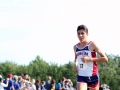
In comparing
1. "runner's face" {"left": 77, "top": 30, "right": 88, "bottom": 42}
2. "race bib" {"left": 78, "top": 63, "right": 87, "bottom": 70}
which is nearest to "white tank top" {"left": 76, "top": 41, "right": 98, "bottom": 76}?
"race bib" {"left": 78, "top": 63, "right": 87, "bottom": 70}

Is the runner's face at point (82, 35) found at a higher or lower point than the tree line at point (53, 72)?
lower

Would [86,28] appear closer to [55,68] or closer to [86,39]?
[86,39]

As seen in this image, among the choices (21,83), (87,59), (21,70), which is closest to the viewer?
(87,59)

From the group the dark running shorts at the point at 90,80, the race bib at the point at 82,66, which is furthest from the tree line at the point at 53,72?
the race bib at the point at 82,66

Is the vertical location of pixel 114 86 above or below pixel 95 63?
above

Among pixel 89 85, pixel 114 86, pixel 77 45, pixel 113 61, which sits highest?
pixel 113 61

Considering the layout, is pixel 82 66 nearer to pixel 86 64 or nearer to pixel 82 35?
pixel 86 64

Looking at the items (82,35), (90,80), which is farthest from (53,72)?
(82,35)

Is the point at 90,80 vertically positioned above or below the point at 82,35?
below

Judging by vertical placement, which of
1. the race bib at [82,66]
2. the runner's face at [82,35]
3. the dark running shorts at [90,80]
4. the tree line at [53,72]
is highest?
the tree line at [53,72]

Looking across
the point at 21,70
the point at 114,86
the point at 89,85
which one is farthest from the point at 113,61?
the point at 89,85

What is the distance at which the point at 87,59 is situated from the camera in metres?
11.2

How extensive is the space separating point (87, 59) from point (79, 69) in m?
0.47

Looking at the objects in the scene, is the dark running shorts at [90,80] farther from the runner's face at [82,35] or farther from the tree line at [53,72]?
the tree line at [53,72]
